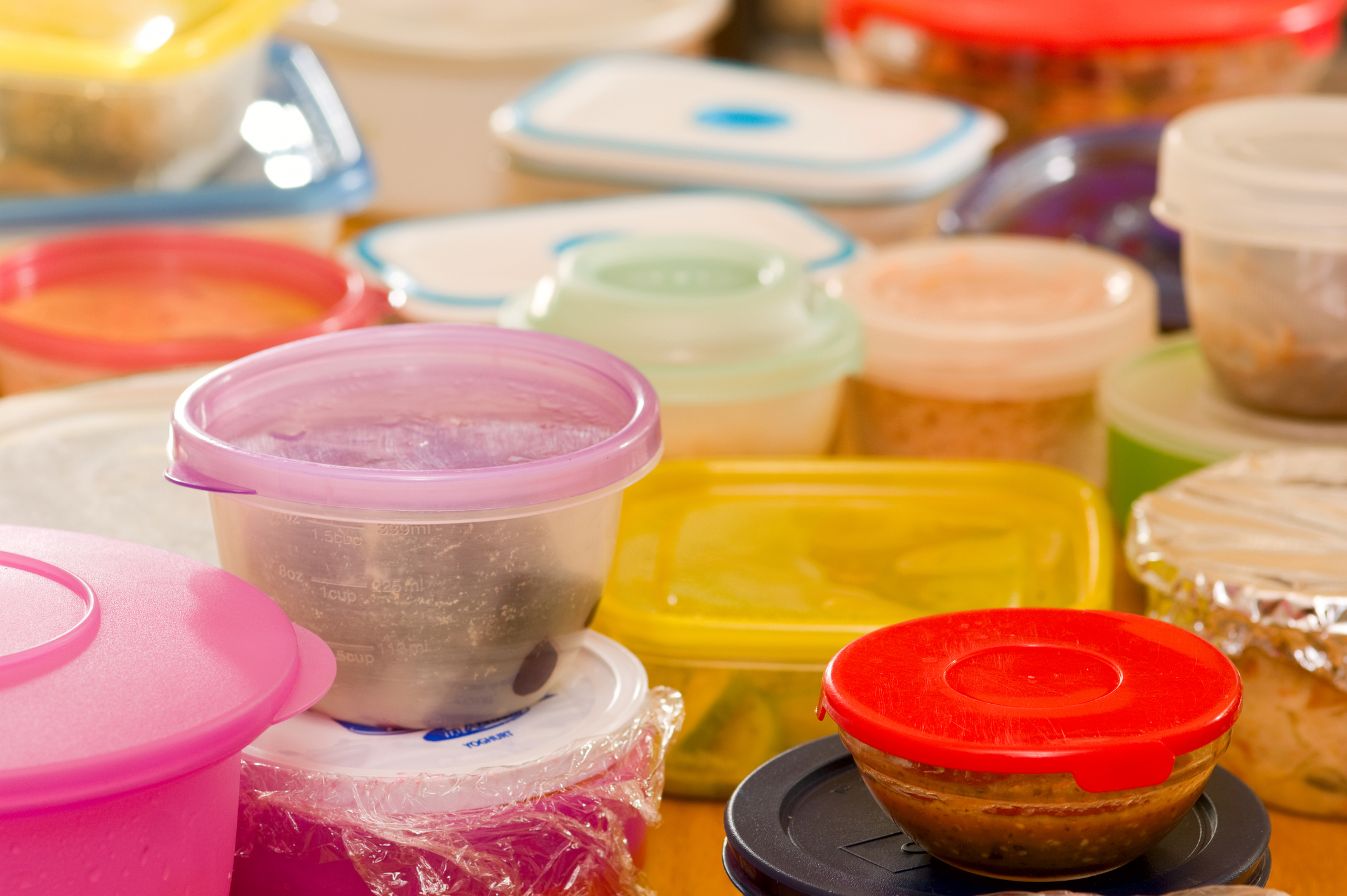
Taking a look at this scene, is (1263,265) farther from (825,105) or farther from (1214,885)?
(825,105)

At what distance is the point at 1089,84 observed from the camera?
152 cm

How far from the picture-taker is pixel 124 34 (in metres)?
1.22

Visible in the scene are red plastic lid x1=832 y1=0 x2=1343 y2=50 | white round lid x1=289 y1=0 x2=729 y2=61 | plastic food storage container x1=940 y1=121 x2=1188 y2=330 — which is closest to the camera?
plastic food storage container x1=940 y1=121 x2=1188 y2=330

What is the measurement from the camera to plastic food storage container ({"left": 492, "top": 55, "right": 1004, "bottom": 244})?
54.0 inches

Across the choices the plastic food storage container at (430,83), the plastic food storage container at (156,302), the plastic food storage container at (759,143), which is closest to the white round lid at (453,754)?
A: the plastic food storage container at (156,302)

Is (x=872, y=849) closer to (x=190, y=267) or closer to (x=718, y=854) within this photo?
(x=718, y=854)

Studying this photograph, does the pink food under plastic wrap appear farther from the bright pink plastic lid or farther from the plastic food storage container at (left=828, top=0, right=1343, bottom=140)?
the plastic food storage container at (left=828, top=0, right=1343, bottom=140)

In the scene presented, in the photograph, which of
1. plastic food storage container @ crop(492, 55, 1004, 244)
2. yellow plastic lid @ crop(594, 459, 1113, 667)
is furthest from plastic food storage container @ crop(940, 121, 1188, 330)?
yellow plastic lid @ crop(594, 459, 1113, 667)

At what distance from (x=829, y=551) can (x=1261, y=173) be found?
0.35 metres

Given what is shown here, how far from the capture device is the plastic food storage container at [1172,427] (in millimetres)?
931

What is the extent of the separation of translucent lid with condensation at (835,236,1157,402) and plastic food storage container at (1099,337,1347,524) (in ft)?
0.12

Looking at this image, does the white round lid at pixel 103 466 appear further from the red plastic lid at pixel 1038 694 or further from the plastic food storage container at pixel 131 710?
the red plastic lid at pixel 1038 694

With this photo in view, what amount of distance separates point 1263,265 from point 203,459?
2.14 feet

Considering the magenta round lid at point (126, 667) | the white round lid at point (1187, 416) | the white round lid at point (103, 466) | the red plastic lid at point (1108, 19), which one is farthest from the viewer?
the red plastic lid at point (1108, 19)
